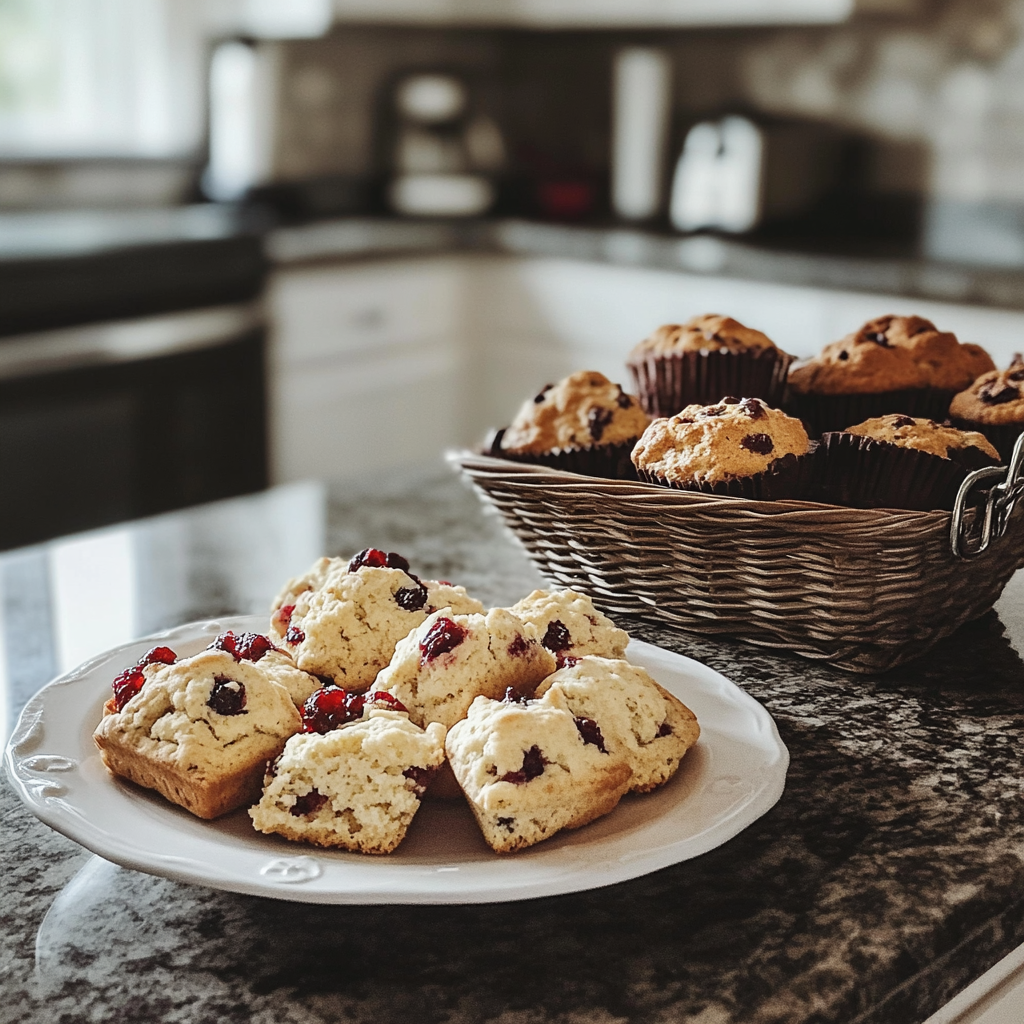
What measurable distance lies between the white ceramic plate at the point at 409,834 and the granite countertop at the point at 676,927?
0.04 metres

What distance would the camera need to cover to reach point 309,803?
0.69 m

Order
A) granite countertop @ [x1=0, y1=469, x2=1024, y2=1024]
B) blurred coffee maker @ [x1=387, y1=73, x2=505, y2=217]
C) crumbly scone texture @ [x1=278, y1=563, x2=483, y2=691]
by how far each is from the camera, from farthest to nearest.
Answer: blurred coffee maker @ [x1=387, y1=73, x2=505, y2=217] < crumbly scone texture @ [x1=278, y1=563, x2=483, y2=691] < granite countertop @ [x1=0, y1=469, x2=1024, y2=1024]

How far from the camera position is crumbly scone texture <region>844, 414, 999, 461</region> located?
1.01m

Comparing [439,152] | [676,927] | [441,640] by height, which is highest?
[439,152]

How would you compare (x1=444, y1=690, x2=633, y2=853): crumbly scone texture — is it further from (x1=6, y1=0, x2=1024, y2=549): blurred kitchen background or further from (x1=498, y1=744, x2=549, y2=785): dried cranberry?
(x1=6, y1=0, x2=1024, y2=549): blurred kitchen background

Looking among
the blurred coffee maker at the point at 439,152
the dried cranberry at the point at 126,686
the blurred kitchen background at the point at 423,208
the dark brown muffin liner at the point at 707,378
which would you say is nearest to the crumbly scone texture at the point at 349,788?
the dried cranberry at the point at 126,686

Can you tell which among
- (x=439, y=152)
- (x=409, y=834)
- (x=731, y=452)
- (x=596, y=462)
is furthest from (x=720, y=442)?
(x=439, y=152)

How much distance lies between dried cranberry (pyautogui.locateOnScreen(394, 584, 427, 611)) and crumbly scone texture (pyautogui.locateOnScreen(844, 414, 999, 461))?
1.27 feet

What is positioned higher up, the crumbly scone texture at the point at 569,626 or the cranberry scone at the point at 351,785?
the crumbly scone texture at the point at 569,626

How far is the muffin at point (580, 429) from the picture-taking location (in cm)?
113

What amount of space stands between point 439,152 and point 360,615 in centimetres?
327

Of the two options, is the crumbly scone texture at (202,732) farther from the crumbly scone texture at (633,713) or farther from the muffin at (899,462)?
the muffin at (899,462)

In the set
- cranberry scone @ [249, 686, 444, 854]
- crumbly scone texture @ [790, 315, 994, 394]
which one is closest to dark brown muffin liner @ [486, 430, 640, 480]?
crumbly scone texture @ [790, 315, 994, 394]

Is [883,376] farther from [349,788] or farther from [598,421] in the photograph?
[349,788]
